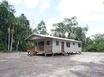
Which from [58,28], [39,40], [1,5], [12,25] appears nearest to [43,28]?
[58,28]

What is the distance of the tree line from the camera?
34.0 m

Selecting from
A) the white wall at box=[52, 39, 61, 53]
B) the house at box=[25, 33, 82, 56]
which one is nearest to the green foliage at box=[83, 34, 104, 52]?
the house at box=[25, 33, 82, 56]

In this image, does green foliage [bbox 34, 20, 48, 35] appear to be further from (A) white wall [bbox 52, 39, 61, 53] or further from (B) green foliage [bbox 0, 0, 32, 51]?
(A) white wall [bbox 52, 39, 61, 53]

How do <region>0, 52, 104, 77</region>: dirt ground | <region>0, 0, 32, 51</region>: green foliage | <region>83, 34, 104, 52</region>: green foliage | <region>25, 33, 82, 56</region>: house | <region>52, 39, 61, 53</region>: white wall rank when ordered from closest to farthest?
<region>0, 52, 104, 77</region>: dirt ground, <region>25, 33, 82, 56</region>: house, <region>52, 39, 61, 53</region>: white wall, <region>0, 0, 32, 51</region>: green foliage, <region>83, 34, 104, 52</region>: green foliage

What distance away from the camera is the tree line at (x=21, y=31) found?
34.0m

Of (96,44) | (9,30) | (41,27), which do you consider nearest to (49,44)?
(9,30)

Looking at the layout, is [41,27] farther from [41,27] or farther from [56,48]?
[56,48]

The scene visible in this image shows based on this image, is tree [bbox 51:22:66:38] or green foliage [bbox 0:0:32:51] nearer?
green foliage [bbox 0:0:32:51]

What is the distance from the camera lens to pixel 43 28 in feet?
159

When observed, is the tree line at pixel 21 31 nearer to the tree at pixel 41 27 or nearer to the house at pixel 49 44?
the tree at pixel 41 27

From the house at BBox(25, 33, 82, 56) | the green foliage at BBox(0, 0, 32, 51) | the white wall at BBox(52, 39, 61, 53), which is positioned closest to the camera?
the house at BBox(25, 33, 82, 56)

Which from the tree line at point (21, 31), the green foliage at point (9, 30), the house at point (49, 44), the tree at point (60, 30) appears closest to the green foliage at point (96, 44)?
the tree line at point (21, 31)

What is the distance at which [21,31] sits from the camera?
125ft

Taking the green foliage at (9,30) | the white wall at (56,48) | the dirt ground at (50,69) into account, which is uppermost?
the green foliage at (9,30)
